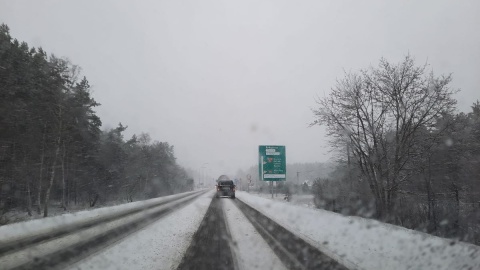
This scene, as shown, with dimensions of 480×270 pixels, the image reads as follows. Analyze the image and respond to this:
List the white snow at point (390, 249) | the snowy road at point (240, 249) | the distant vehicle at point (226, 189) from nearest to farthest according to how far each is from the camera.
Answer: the white snow at point (390, 249) → the snowy road at point (240, 249) → the distant vehicle at point (226, 189)

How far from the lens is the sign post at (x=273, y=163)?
3509cm

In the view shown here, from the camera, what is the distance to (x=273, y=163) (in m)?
35.5

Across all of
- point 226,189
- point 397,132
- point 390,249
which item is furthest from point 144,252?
point 226,189

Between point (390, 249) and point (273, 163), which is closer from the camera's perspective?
point (390, 249)

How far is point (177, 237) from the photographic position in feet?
32.4

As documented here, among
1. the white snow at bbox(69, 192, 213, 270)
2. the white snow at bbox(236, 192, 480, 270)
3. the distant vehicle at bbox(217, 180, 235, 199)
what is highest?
the distant vehicle at bbox(217, 180, 235, 199)

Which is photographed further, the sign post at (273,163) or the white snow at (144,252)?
the sign post at (273,163)

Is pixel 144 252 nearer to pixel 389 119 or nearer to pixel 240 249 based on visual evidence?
pixel 240 249

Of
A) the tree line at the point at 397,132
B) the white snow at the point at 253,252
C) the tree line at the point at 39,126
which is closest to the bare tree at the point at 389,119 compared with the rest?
the tree line at the point at 397,132

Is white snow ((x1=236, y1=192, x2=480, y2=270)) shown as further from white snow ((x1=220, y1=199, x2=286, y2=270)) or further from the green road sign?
the green road sign

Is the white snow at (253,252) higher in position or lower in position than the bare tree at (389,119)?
Result: lower

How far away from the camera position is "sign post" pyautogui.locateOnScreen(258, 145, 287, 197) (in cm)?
3509

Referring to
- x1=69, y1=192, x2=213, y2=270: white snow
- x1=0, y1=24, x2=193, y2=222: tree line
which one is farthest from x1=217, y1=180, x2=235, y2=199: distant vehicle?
x1=69, y1=192, x2=213, y2=270: white snow

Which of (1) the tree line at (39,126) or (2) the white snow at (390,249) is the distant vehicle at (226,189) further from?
(2) the white snow at (390,249)
